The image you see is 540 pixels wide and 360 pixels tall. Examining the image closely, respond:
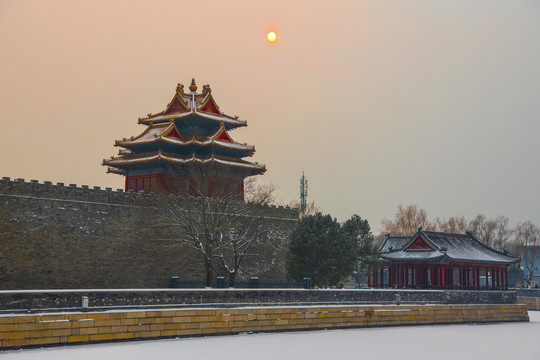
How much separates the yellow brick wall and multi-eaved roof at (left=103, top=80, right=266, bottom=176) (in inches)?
573

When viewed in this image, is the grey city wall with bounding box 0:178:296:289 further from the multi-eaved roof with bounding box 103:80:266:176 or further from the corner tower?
the multi-eaved roof with bounding box 103:80:266:176

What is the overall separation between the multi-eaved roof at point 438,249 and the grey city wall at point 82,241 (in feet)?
32.1

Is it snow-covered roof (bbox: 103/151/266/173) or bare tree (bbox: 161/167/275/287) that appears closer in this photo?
bare tree (bbox: 161/167/275/287)

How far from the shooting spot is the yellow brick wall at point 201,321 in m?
17.6

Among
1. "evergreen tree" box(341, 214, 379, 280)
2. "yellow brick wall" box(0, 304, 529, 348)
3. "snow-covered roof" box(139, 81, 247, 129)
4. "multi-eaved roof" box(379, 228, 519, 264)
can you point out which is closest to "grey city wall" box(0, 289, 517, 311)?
"yellow brick wall" box(0, 304, 529, 348)

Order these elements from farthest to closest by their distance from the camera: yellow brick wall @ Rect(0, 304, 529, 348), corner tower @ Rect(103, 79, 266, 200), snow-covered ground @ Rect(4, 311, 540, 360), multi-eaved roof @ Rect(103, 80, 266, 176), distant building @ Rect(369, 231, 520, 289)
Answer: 1. multi-eaved roof @ Rect(103, 80, 266, 176)
2. corner tower @ Rect(103, 79, 266, 200)
3. distant building @ Rect(369, 231, 520, 289)
4. yellow brick wall @ Rect(0, 304, 529, 348)
5. snow-covered ground @ Rect(4, 311, 540, 360)

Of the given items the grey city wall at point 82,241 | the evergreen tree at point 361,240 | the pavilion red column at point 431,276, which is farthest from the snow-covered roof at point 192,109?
the pavilion red column at point 431,276

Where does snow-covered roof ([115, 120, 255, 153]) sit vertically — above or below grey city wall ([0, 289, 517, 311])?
above

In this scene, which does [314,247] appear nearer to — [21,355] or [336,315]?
[336,315]

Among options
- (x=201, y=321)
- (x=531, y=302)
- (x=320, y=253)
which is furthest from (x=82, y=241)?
(x=531, y=302)

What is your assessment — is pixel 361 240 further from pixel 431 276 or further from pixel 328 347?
pixel 328 347

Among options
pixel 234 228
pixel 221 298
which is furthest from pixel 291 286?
pixel 221 298

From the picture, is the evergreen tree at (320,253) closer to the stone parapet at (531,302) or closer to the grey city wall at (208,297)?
the grey city wall at (208,297)

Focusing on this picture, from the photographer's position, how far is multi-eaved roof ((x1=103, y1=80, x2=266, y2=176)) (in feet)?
127
